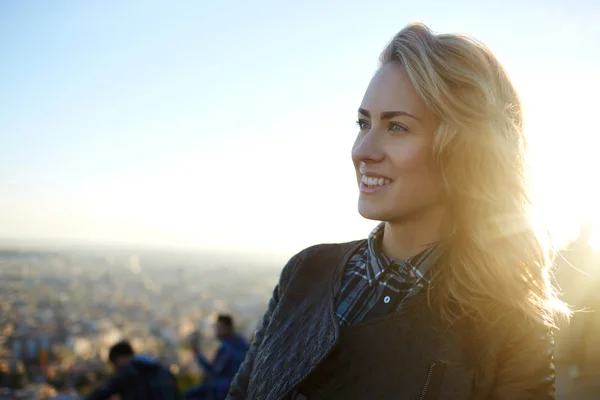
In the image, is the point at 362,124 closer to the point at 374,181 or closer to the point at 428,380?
the point at 374,181

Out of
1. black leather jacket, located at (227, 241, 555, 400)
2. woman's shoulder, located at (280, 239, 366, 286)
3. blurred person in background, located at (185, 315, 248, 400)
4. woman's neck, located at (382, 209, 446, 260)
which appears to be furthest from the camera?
blurred person in background, located at (185, 315, 248, 400)

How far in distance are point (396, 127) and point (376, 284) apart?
21.3 inches

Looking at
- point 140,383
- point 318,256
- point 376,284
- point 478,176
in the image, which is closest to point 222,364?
point 140,383

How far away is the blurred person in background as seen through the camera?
6.41m

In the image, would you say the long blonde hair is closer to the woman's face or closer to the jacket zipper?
the woman's face

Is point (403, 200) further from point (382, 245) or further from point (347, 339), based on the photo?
point (347, 339)

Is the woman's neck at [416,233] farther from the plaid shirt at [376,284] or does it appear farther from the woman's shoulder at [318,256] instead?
the woman's shoulder at [318,256]

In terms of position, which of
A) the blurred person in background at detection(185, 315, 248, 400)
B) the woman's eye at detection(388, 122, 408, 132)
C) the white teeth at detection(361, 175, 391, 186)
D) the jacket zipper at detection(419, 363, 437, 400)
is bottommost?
the blurred person in background at detection(185, 315, 248, 400)

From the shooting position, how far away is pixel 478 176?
5.51 ft

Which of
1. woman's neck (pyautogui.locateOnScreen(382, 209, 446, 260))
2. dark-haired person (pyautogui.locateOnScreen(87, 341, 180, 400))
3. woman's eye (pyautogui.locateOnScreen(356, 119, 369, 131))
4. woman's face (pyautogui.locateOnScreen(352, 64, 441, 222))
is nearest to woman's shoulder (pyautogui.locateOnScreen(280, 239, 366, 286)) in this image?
woman's neck (pyautogui.locateOnScreen(382, 209, 446, 260))

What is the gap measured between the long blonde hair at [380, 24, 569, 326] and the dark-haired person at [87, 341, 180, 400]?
4939mm

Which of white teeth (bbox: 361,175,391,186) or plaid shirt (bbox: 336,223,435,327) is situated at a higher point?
white teeth (bbox: 361,175,391,186)

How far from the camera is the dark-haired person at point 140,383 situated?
5.60 meters

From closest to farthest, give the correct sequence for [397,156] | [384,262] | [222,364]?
1. [397,156]
2. [384,262]
3. [222,364]
